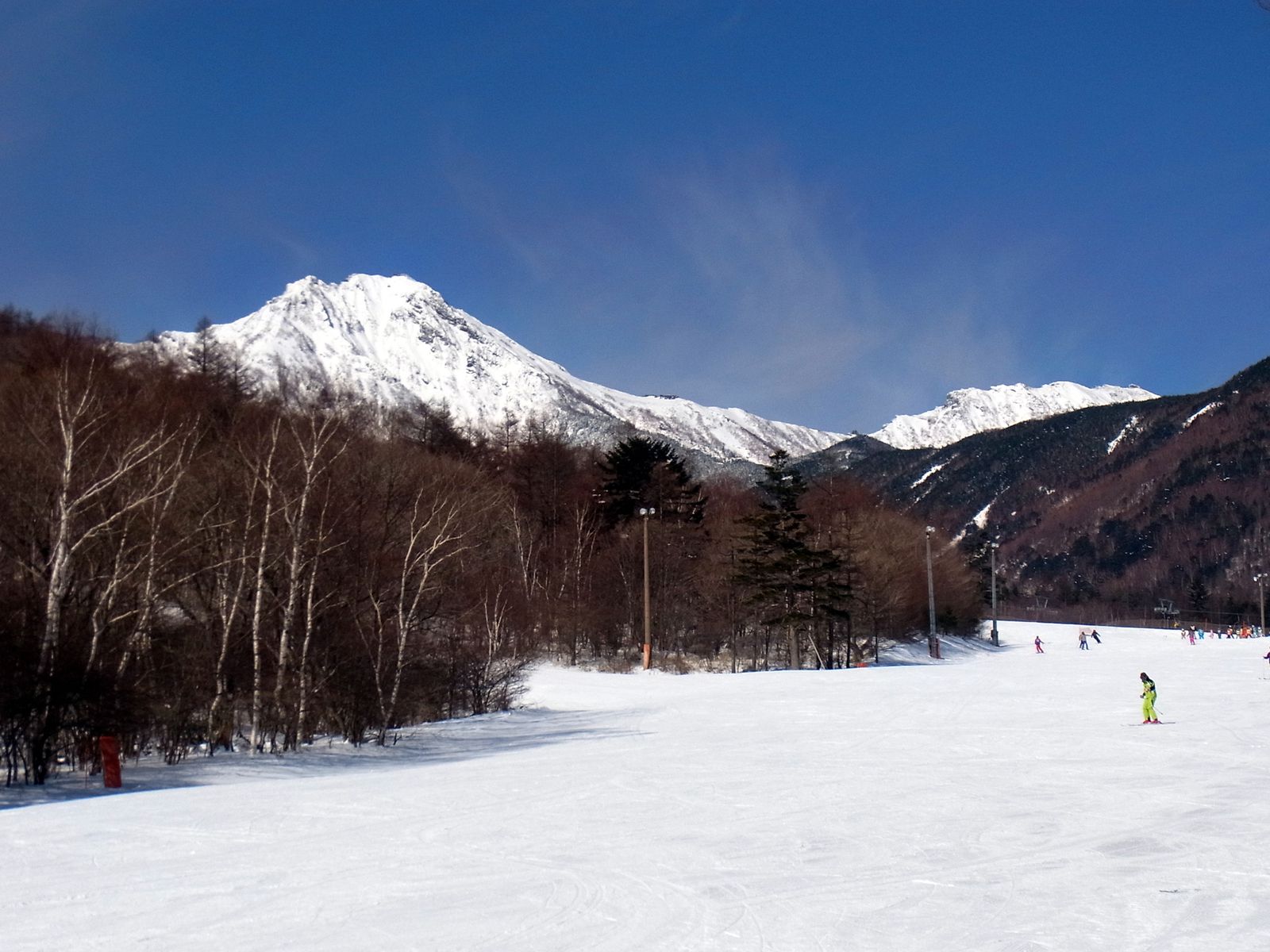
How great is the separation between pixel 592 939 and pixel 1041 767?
1220cm


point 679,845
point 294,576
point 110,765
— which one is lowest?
point 679,845

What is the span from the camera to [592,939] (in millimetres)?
8242

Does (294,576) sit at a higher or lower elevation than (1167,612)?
higher

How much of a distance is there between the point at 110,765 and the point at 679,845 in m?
9.88

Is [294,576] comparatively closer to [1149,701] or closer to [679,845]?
[679,845]

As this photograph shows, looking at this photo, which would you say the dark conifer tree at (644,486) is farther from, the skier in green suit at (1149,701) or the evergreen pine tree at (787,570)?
the skier in green suit at (1149,701)

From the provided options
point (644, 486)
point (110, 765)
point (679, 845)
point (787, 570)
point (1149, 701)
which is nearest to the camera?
point (679, 845)

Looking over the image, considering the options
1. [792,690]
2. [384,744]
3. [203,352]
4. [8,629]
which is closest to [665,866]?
[8,629]

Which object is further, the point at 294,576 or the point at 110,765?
the point at 294,576

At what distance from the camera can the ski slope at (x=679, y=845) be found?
28.0 ft

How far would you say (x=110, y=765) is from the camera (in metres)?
17.0

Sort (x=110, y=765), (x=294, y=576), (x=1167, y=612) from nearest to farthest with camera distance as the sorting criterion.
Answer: (x=110, y=765) < (x=294, y=576) < (x=1167, y=612)

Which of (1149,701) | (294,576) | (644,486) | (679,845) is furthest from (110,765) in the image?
(644,486)

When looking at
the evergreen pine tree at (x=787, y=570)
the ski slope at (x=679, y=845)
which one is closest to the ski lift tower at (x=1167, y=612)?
the evergreen pine tree at (x=787, y=570)
